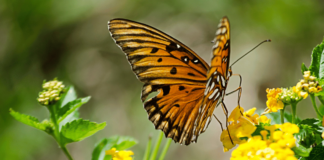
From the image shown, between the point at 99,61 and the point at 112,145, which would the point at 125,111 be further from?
the point at 112,145

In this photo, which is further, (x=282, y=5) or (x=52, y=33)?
(x=52, y=33)

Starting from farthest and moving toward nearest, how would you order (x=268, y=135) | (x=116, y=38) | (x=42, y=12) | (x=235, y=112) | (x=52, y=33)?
(x=52, y=33) → (x=42, y=12) → (x=116, y=38) → (x=235, y=112) → (x=268, y=135)

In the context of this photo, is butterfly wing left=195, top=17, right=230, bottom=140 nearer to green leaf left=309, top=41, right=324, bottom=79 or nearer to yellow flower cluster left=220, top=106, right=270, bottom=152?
yellow flower cluster left=220, top=106, right=270, bottom=152

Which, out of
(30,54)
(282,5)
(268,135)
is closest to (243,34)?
(282,5)

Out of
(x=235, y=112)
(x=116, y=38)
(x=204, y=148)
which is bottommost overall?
(x=204, y=148)

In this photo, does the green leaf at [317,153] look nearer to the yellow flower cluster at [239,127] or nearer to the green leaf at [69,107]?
the yellow flower cluster at [239,127]

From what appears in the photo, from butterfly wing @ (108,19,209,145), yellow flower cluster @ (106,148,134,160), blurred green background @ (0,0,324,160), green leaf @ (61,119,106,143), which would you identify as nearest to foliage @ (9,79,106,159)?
green leaf @ (61,119,106,143)
